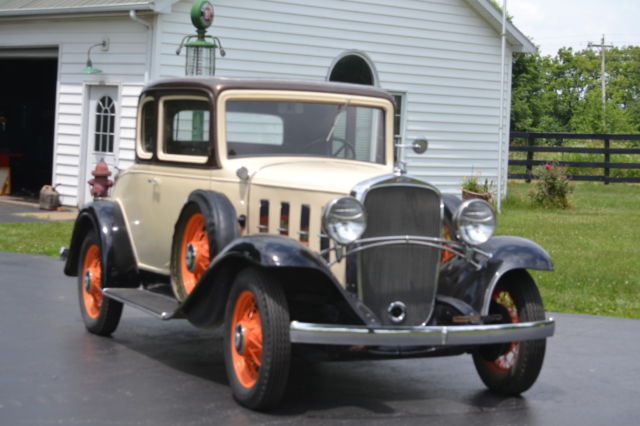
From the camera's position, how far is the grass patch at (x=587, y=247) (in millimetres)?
10203

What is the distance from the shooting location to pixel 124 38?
17.3 meters

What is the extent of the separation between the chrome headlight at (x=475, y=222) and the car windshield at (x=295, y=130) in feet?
4.22

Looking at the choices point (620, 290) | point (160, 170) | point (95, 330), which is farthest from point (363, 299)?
point (620, 290)

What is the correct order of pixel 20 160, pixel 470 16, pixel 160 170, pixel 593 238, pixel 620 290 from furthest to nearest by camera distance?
pixel 20 160 < pixel 470 16 < pixel 593 238 < pixel 620 290 < pixel 160 170

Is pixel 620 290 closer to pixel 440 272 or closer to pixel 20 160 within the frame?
pixel 440 272

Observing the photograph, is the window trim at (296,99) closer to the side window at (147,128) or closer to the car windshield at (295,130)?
the car windshield at (295,130)

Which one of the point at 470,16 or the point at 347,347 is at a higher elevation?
the point at 470,16

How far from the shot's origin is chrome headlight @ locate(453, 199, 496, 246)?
6156 millimetres

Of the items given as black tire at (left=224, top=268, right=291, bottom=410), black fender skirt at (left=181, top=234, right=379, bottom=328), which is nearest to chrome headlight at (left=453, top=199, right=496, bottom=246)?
black fender skirt at (left=181, top=234, right=379, bottom=328)

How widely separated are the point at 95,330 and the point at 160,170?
135 cm

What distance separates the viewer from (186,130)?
289 inches

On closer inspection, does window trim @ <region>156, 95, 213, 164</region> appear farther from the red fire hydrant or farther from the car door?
the red fire hydrant

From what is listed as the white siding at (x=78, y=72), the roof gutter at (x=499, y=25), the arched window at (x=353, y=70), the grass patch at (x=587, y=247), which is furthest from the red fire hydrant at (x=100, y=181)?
the roof gutter at (x=499, y=25)

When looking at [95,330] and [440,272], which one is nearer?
[440,272]
